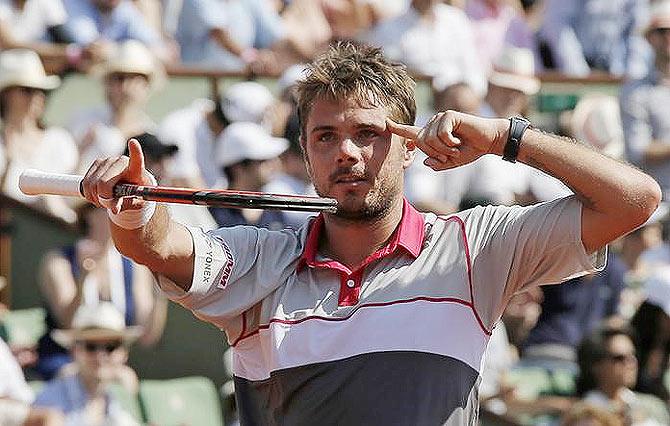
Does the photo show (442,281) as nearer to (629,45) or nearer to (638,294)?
(638,294)

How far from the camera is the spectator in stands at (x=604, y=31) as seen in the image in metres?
12.0

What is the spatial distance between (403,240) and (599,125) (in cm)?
710

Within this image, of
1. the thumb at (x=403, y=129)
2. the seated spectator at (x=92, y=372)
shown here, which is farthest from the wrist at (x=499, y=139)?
the seated spectator at (x=92, y=372)

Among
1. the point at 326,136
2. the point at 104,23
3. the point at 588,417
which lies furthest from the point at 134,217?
the point at 104,23

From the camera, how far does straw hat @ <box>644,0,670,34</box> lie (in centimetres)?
1036

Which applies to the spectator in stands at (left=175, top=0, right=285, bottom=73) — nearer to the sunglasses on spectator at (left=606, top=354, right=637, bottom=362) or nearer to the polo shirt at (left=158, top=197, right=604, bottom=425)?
the sunglasses on spectator at (left=606, top=354, right=637, bottom=362)

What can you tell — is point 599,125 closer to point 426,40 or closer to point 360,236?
point 426,40

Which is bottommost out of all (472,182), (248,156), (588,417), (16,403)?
(588,417)

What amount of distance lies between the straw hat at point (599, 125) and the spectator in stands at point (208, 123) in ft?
7.69

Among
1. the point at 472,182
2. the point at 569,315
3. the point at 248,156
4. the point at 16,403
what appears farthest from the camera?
the point at 472,182

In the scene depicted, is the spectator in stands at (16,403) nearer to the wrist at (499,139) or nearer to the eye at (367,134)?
the eye at (367,134)

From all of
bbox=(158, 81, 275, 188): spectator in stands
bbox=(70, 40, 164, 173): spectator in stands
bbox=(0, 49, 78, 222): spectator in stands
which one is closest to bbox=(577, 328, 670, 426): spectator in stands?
bbox=(158, 81, 275, 188): spectator in stands

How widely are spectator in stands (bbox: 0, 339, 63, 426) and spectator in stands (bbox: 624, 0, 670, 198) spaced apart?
443 cm

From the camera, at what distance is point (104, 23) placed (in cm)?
990
